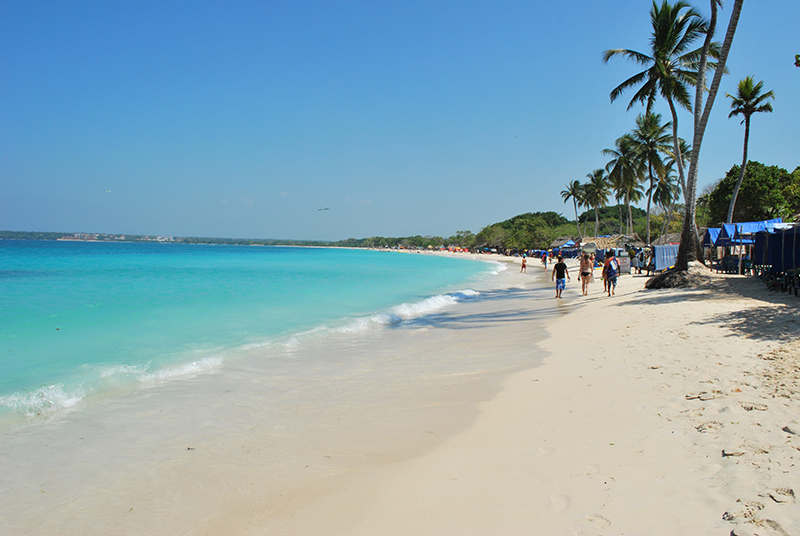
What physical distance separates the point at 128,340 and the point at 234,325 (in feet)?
8.13

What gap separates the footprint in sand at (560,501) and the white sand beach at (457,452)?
14mm

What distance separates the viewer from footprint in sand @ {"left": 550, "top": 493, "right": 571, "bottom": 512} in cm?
264

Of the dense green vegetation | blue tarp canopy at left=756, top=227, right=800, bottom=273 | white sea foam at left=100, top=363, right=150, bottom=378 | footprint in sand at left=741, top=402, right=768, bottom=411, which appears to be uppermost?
the dense green vegetation

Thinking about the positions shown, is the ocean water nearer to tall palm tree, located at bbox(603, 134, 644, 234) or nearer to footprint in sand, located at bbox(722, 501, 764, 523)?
footprint in sand, located at bbox(722, 501, 764, 523)

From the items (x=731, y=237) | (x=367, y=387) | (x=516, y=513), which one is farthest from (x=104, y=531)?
(x=731, y=237)

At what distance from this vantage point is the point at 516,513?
8.71 ft

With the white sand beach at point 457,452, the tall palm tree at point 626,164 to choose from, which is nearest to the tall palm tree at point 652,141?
the tall palm tree at point 626,164

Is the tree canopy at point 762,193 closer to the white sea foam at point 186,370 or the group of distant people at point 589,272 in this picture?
the group of distant people at point 589,272

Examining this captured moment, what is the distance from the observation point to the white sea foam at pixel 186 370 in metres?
6.57

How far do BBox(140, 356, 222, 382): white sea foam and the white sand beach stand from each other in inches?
25.8

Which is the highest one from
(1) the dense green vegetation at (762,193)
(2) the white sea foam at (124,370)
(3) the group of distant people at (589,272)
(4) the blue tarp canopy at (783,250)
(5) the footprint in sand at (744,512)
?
(1) the dense green vegetation at (762,193)

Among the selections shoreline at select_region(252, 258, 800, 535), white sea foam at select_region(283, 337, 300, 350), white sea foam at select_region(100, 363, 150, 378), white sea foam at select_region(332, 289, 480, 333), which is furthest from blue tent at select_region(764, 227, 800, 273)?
white sea foam at select_region(100, 363, 150, 378)

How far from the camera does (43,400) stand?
5527 mm

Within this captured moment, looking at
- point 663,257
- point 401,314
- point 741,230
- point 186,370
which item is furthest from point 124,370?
point 663,257
